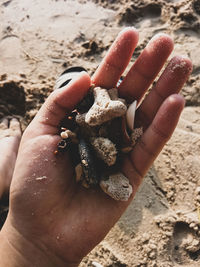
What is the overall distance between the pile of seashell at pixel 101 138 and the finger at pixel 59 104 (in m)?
0.08

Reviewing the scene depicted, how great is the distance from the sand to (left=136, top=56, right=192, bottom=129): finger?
2.55ft

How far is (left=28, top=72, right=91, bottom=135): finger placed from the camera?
2012mm

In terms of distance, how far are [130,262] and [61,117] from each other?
1464 mm

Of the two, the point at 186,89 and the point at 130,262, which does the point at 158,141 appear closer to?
the point at 130,262

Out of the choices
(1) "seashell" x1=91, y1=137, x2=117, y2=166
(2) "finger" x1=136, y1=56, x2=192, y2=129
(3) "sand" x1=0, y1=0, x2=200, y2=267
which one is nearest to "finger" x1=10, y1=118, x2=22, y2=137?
(3) "sand" x1=0, y1=0, x2=200, y2=267

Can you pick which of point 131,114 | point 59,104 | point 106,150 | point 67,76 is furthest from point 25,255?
point 67,76

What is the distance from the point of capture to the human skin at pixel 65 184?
6.39 ft

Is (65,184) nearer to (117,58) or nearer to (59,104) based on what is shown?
(59,104)

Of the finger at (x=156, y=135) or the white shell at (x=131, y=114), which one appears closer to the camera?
the finger at (x=156, y=135)

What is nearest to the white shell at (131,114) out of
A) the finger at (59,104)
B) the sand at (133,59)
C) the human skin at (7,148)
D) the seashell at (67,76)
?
the finger at (59,104)

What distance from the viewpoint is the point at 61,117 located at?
209 cm

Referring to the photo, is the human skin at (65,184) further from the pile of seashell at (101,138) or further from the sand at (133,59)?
the sand at (133,59)

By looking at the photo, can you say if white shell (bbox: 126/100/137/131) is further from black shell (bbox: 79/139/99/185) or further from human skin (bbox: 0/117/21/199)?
human skin (bbox: 0/117/21/199)

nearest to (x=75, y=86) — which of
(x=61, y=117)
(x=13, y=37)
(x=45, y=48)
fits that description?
(x=61, y=117)
